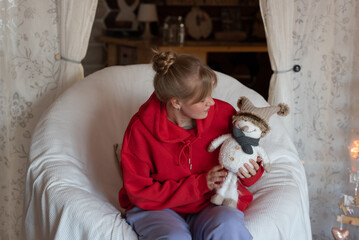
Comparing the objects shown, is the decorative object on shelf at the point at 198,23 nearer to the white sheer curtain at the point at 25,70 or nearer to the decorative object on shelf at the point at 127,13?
the decorative object on shelf at the point at 127,13

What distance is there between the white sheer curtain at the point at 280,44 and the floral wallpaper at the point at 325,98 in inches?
2.1

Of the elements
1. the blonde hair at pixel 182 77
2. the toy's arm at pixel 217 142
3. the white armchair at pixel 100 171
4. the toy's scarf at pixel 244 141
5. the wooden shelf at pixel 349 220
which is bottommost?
the wooden shelf at pixel 349 220

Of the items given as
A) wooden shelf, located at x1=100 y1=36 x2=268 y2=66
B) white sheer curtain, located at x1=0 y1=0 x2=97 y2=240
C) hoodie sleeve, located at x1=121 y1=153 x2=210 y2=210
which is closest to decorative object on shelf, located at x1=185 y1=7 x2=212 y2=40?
A: wooden shelf, located at x1=100 y1=36 x2=268 y2=66

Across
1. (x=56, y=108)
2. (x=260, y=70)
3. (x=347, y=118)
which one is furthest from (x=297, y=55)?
(x=260, y=70)

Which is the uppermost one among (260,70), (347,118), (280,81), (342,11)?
(342,11)

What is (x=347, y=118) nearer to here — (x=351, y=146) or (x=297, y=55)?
(x=351, y=146)

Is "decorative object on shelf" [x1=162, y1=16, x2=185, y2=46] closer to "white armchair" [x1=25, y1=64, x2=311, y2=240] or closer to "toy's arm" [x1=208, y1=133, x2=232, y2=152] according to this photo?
"white armchair" [x1=25, y1=64, x2=311, y2=240]

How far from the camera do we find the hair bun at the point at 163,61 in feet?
5.71

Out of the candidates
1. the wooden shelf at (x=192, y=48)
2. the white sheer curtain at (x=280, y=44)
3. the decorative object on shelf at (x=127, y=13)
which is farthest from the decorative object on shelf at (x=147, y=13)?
the white sheer curtain at (x=280, y=44)

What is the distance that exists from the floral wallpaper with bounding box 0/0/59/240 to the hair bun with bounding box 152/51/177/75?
963 mm

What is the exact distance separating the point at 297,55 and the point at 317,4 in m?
0.26

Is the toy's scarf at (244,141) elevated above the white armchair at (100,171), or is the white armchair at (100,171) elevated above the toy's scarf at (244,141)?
the toy's scarf at (244,141)

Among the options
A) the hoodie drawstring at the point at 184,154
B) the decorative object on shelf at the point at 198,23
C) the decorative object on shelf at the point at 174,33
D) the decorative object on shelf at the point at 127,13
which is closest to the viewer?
the hoodie drawstring at the point at 184,154

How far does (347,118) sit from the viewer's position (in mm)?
2658
